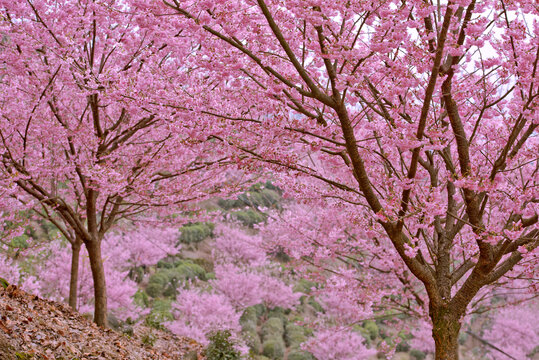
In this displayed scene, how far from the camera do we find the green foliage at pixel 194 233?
25.6 meters

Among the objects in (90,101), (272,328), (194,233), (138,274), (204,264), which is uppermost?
(194,233)

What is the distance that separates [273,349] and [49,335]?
1408cm

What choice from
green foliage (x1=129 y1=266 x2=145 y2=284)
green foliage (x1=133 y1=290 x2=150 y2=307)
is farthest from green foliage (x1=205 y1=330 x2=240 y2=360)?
green foliage (x1=129 y1=266 x2=145 y2=284)

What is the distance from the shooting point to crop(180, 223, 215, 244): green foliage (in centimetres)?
2561

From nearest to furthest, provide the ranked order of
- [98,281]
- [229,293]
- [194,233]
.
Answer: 1. [98,281]
2. [229,293]
3. [194,233]

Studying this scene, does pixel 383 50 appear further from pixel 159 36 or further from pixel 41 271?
pixel 41 271

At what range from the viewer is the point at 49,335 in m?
4.36

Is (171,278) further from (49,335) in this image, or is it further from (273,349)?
(49,335)

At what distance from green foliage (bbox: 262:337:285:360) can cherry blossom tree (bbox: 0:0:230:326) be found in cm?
1185

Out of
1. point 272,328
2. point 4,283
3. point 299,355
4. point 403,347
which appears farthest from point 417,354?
point 4,283

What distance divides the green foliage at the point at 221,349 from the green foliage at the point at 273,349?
32.4 feet

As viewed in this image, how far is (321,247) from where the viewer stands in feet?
24.5

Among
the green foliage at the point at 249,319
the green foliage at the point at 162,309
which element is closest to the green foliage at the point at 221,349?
the green foliage at the point at 162,309

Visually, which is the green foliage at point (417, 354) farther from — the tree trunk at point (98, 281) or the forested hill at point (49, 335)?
the tree trunk at point (98, 281)
